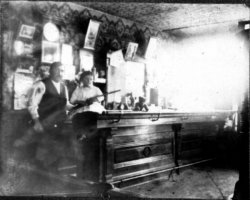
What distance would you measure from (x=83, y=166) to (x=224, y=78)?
5.85 meters

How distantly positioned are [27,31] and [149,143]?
9.42 feet

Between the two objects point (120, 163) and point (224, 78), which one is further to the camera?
point (224, 78)

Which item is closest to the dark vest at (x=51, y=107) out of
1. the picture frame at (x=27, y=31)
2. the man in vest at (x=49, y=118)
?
the man in vest at (x=49, y=118)

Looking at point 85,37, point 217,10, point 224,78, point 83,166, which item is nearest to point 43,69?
point 85,37

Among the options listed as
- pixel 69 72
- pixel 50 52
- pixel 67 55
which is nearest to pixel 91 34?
pixel 67 55

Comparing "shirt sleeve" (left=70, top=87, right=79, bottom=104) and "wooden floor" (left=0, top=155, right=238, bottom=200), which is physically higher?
"shirt sleeve" (left=70, top=87, right=79, bottom=104)

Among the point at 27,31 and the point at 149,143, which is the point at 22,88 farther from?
the point at 149,143

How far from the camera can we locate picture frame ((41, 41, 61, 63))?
5422 mm

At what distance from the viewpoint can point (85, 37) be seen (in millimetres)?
6223

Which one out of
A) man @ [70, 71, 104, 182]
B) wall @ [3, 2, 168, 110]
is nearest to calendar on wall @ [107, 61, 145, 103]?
wall @ [3, 2, 168, 110]

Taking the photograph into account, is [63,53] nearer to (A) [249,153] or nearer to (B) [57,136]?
(B) [57,136]

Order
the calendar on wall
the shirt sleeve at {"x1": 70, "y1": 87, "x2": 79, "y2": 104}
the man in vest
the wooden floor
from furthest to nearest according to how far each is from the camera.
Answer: the calendar on wall, the shirt sleeve at {"x1": 70, "y1": 87, "x2": 79, "y2": 104}, the man in vest, the wooden floor

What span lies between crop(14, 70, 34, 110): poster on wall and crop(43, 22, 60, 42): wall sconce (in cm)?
82

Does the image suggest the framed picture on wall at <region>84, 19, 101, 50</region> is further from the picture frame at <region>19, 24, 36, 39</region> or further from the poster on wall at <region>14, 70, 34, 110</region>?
the poster on wall at <region>14, 70, 34, 110</region>
